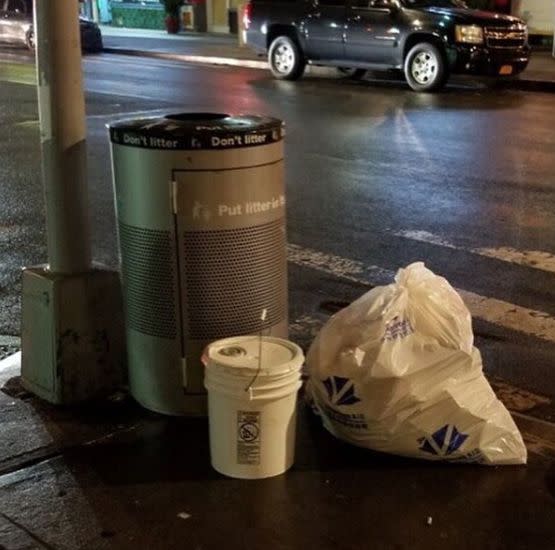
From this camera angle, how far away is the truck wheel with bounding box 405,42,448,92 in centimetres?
1681

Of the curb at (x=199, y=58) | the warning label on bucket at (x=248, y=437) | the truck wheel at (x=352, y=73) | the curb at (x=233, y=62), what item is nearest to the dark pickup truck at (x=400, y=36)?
the curb at (x=233, y=62)

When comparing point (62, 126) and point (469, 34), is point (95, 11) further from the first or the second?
point (62, 126)

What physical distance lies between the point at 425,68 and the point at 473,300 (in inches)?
455

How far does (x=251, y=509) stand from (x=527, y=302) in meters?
3.10

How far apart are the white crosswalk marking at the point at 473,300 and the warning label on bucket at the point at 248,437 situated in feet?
7.84

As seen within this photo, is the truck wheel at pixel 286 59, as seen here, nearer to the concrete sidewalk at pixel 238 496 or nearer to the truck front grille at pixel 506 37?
the truck front grille at pixel 506 37

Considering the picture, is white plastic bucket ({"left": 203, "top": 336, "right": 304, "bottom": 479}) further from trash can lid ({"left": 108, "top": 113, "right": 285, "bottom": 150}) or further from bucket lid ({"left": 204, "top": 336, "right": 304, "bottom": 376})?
trash can lid ({"left": 108, "top": 113, "right": 285, "bottom": 150})

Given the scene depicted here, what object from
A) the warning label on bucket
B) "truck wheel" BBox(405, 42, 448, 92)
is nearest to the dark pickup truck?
"truck wheel" BBox(405, 42, 448, 92)

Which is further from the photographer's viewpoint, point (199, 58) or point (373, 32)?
point (199, 58)

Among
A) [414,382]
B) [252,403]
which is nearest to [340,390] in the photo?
[414,382]

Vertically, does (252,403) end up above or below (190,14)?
below

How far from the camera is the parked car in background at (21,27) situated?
26.4 meters

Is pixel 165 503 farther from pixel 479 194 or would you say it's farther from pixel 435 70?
pixel 435 70

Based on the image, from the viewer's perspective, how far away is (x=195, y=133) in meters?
→ 3.95
